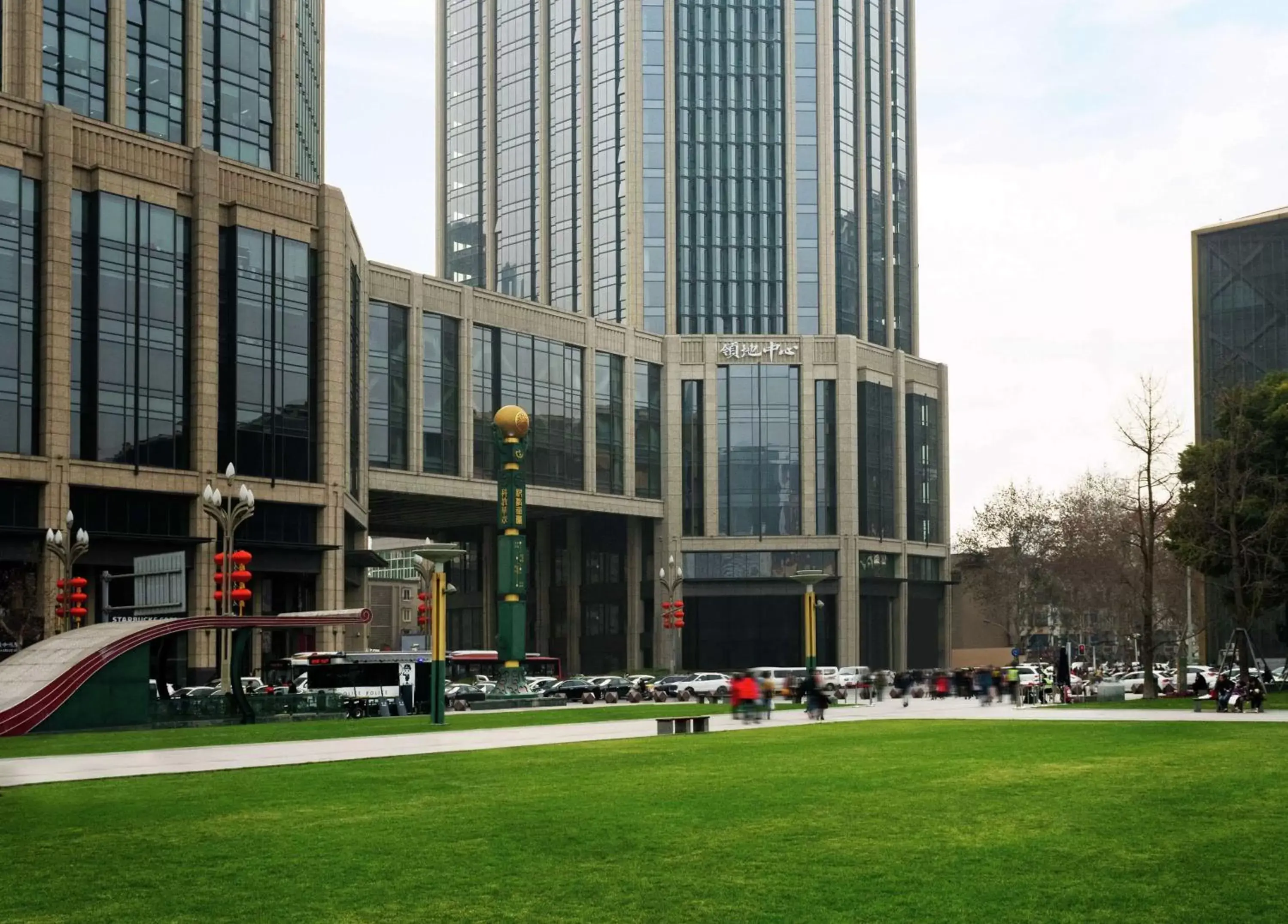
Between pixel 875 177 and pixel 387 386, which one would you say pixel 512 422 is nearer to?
pixel 387 386

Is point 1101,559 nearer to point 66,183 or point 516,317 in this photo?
point 516,317

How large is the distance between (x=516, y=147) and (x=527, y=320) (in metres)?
46.3

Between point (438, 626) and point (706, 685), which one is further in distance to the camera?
point (706, 685)

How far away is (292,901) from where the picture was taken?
13.6m

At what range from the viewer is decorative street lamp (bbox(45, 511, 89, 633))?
57.3 m

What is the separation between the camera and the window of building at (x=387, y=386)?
94.5 metres

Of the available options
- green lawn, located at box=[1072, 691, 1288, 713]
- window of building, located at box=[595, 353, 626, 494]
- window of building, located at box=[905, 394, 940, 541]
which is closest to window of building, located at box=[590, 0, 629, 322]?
window of building, located at box=[595, 353, 626, 494]

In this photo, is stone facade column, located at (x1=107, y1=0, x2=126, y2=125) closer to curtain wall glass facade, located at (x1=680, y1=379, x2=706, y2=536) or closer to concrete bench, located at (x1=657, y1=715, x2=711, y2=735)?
concrete bench, located at (x1=657, y1=715, x2=711, y2=735)

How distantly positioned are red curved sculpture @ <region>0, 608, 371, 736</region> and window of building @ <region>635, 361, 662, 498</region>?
65.0 metres

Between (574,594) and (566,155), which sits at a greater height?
(566,155)

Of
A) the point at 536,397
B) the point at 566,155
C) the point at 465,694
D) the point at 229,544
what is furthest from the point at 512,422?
the point at 566,155

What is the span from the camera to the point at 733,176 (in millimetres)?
129125

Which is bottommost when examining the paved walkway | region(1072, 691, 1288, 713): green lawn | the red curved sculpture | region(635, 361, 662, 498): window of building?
region(1072, 691, 1288, 713): green lawn

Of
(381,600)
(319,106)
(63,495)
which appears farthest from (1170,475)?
(381,600)
